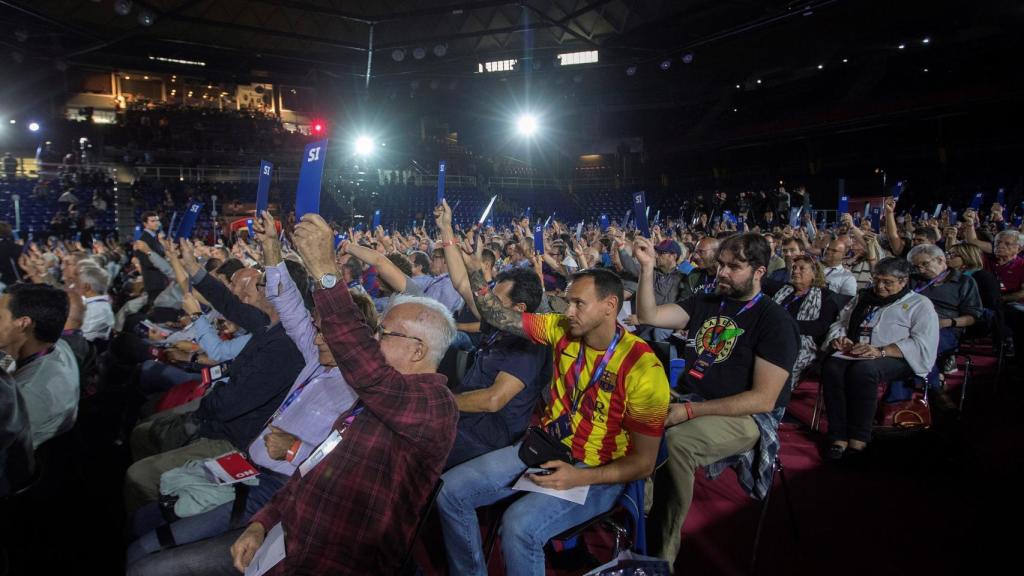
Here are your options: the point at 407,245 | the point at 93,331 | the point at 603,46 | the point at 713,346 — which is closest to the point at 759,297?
the point at 713,346

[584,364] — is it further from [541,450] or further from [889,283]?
[889,283]

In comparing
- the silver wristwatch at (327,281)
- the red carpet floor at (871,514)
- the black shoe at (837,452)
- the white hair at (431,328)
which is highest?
the silver wristwatch at (327,281)

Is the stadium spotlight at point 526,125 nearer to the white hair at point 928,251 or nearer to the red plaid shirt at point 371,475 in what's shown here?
the white hair at point 928,251

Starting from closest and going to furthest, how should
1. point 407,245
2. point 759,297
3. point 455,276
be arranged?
point 759,297
point 455,276
point 407,245

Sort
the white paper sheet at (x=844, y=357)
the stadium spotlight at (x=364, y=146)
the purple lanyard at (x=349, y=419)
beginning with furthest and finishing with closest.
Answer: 1. the stadium spotlight at (x=364, y=146)
2. the white paper sheet at (x=844, y=357)
3. the purple lanyard at (x=349, y=419)

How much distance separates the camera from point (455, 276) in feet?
10.6

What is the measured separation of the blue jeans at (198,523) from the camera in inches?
81.1

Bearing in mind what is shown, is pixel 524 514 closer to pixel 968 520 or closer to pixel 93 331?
pixel 968 520

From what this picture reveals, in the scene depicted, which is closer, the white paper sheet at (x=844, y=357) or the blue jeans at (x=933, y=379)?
the white paper sheet at (x=844, y=357)

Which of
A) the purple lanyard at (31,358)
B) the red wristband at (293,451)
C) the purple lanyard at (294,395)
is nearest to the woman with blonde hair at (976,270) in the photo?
the purple lanyard at (294,395)

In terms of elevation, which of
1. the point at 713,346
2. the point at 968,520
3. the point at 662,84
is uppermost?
the point at 662,84

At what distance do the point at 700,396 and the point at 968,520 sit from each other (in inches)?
63.5

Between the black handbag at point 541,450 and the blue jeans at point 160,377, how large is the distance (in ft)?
9.97

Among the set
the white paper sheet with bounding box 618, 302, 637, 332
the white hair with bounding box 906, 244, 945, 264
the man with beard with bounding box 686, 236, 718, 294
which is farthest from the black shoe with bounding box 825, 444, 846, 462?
the white hair with bounding box 906, 244, 945, 264
